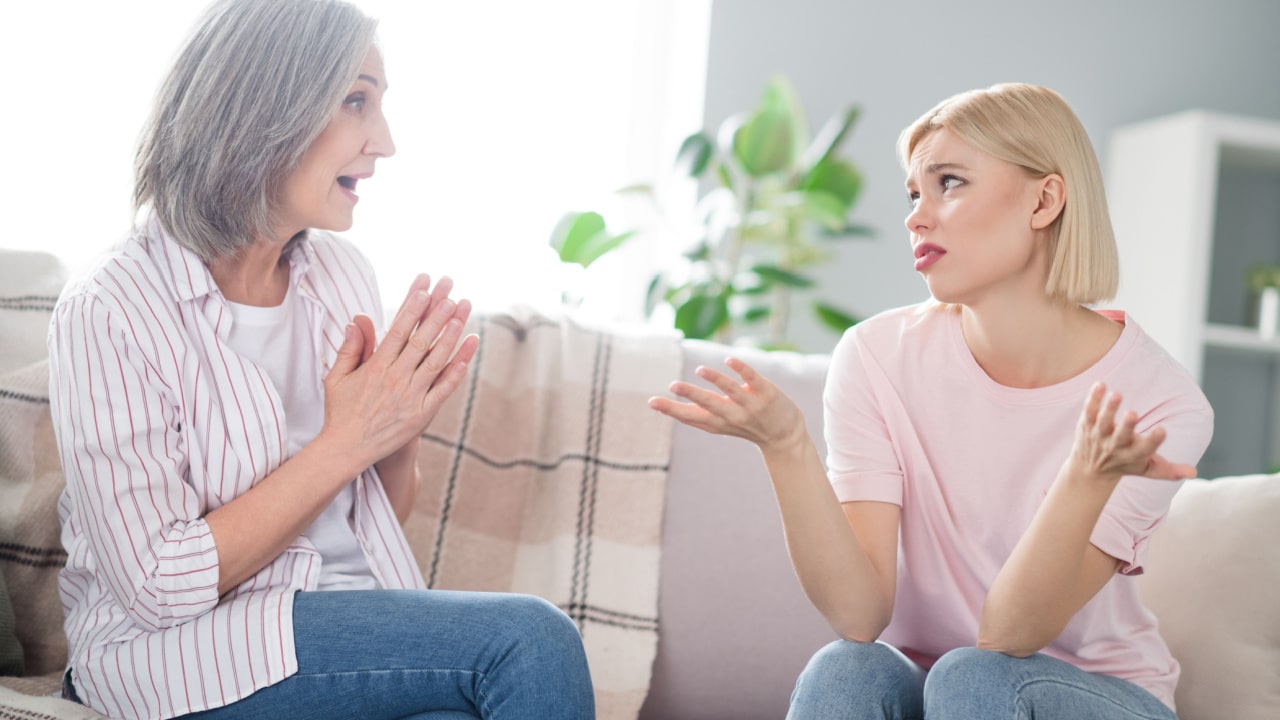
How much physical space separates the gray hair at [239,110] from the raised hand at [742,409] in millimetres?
498

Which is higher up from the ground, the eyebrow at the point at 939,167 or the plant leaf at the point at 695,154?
the plant leaf at the point at 695,154

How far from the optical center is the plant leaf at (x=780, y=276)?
2.33 m

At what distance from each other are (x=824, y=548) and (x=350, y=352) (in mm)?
536

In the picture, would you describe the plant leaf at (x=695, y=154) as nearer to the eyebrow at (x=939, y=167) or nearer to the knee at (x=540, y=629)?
the eyebrow at (x=939, y=167)

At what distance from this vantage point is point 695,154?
2420mm

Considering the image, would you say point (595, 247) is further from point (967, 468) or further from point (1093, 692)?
point (1093, 692)

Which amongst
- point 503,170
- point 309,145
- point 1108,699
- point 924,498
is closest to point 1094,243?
point 924,498

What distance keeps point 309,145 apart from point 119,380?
0.31 meters

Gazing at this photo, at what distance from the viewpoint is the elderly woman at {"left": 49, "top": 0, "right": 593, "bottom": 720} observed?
1.02 meters

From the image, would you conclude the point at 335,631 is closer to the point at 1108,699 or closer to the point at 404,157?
the point at 1108,699

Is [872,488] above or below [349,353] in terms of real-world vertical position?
below

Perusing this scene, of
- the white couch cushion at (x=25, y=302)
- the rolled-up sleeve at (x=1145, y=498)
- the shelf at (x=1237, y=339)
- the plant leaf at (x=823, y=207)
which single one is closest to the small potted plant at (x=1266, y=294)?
the shelf at (x=1237, y=339)

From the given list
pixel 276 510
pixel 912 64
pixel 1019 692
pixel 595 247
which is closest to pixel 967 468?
pixel 1019 692

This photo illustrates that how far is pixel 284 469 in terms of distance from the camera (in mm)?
1070
